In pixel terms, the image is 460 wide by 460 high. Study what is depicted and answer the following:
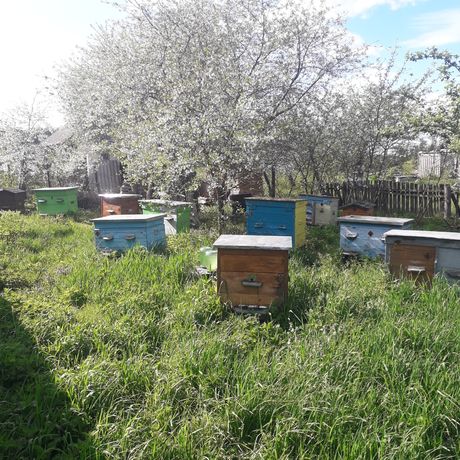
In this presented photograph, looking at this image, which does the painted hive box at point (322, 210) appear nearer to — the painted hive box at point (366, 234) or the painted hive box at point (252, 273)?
the painted hive box at point (366, 234)

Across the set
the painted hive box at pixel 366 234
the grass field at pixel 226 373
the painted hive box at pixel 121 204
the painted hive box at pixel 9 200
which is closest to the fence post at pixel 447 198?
the painted hive box at pixel 366 234

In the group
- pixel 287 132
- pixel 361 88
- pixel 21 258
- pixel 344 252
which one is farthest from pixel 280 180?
pixel 21 258

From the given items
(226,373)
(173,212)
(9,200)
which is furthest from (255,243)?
(9,200)

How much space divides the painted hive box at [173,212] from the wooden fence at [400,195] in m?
6.04

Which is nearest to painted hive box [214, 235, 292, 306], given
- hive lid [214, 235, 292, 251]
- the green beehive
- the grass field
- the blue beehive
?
hive lid [214, 235, 292, 251]

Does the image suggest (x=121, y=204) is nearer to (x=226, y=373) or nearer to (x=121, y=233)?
(x=121, y=233)

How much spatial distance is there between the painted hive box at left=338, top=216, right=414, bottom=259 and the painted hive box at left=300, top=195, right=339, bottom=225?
344 cm

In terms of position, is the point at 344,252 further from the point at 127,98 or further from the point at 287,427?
the point at 127,98

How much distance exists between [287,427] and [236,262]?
1.96m

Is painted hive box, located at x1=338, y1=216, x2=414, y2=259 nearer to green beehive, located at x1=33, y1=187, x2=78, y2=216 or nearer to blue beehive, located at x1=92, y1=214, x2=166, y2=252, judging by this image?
blue beehive, located at x1=92, y1=214, x2=166, y2=252

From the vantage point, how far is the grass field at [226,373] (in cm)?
247

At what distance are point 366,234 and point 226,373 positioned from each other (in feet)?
12.8

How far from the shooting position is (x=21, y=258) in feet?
21.3

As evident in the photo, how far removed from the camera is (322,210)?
9.93 metres
